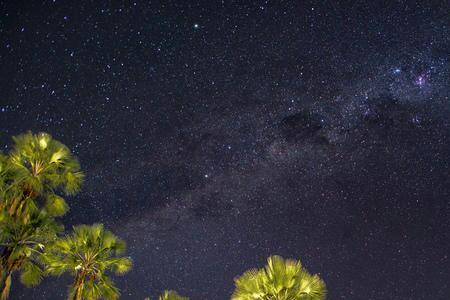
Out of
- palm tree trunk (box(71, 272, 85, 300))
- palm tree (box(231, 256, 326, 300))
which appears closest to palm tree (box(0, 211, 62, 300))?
palm tree trunk (box(71, 272, 85, 300))

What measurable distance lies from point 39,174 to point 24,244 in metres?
2.65

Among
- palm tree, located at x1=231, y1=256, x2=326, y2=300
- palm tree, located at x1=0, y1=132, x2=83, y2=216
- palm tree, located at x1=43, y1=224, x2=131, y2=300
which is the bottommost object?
palm tree, located at x1=231, y1=256, x2=326, y2=300

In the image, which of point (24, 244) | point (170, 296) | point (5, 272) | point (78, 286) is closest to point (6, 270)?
point (5, 272)

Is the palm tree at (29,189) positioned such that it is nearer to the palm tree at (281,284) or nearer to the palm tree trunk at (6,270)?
the palm tree trunk at (6,270)

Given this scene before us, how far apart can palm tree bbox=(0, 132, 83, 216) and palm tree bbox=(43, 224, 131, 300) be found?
1.38 meters

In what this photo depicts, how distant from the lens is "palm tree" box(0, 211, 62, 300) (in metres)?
14.3

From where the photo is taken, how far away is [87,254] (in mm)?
16000

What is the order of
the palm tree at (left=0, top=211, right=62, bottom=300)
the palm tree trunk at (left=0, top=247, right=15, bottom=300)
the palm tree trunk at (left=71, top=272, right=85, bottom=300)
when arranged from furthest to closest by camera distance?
1. the palm tree trunk at (left=71, top=272, right=85, bottom=300)
2. the palm tree at (left=0, top=211, right=62, bottom=300)
3. the palm tree trunk at (left=0, top=247, right=15, bottom=300)

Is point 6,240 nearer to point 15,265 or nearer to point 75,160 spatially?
point 15,265

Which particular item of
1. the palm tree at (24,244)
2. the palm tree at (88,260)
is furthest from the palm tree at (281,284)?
the palm tree at (24,244)

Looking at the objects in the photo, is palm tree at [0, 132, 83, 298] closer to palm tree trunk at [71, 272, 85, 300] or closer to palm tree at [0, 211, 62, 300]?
palm tree at [0, 211, 62, 300]

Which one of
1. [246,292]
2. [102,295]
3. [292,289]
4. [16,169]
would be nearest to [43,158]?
[16,169]

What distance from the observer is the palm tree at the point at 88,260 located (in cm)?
1549

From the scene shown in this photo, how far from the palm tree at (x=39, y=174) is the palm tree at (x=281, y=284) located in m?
7.83
